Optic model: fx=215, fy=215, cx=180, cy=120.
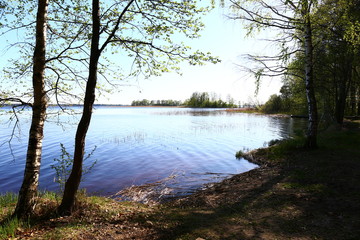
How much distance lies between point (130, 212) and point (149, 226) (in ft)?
4.24

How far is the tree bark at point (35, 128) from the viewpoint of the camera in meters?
5.45

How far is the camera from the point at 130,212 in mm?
6414

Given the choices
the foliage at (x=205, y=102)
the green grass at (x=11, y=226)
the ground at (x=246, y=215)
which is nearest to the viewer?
the green grass at (x=11, y=226)

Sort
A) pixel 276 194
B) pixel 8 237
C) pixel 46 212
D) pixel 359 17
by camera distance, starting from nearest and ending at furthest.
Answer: pixel 8 237 < pixel 46 212 < pixel 276 194 < pixel 359 17

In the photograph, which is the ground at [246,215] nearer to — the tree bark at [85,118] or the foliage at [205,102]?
the tree bark at [85,118]

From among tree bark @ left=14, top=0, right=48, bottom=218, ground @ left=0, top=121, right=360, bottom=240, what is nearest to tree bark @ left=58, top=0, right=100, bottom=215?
ground @ left=0, top=121, right=360, bottom=240

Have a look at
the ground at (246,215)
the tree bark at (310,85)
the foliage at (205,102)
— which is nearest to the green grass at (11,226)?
the ground at (246,215)

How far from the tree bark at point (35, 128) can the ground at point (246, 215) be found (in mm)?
530

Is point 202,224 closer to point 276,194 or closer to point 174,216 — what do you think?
point 174,216

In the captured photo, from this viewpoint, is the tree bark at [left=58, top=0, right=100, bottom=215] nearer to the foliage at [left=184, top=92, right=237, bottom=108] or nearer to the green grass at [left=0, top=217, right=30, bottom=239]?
the green grass at [left=0, top=217, right=30, bottom=239]

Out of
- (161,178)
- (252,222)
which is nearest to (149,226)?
(252,222)

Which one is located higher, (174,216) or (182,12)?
(182,12)

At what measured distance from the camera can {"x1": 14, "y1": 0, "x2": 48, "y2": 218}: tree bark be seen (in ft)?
17.9

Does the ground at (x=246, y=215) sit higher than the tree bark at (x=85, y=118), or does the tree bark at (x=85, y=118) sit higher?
the tree bark at (x=85, y=118)
